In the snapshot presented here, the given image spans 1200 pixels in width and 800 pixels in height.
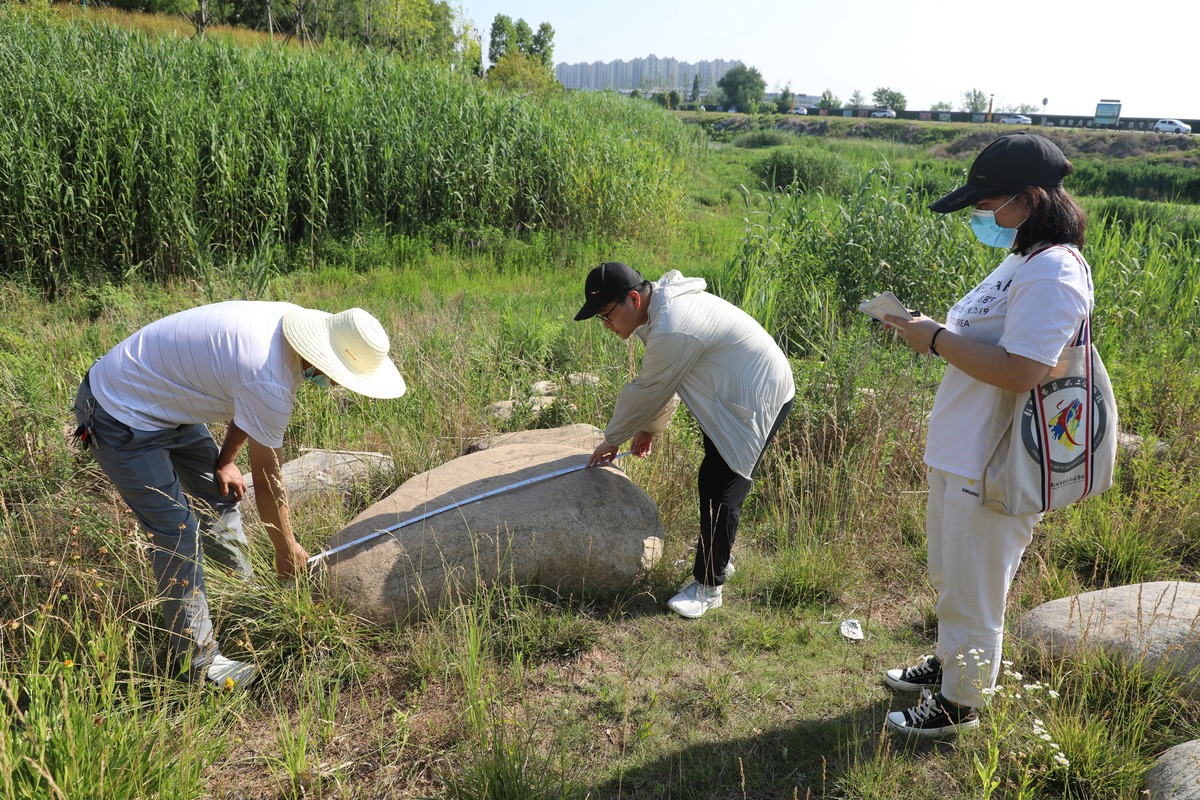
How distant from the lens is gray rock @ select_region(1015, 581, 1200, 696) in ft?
8.93

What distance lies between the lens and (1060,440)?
84.0 inches

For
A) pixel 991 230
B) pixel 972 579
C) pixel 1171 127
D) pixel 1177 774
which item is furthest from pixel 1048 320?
pixel 1171 127

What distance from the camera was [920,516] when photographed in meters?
4.01

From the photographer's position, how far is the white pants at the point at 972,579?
2.25 metres

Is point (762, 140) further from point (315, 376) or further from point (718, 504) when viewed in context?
point (315, 376)

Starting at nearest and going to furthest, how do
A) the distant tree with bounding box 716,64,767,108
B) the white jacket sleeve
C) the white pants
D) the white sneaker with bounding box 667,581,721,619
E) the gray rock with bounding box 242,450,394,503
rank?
1. the white pants
2. the white jacket sleeve
3. the white sneaker with bounding box 667,581,721,619
4. the gray rock with bounding box 242,450,394,503
5. the distant tree with bounding box 716,64,767,108

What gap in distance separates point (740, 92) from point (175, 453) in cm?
9244

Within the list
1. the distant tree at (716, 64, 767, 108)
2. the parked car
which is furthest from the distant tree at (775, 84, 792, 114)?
the parked car

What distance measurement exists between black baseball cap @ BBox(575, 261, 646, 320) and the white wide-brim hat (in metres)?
0.87

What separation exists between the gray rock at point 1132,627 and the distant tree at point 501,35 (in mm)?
68824

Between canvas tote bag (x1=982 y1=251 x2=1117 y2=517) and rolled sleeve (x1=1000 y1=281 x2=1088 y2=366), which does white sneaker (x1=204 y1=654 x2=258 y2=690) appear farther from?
rolled sleeve (x1=1000 y1=281 x2=1088 y2=366)

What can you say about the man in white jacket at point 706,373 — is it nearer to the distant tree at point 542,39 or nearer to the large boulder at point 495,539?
the large boulder at point 495,539

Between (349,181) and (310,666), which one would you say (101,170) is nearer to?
(349,181)

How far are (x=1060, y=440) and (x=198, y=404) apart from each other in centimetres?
303
